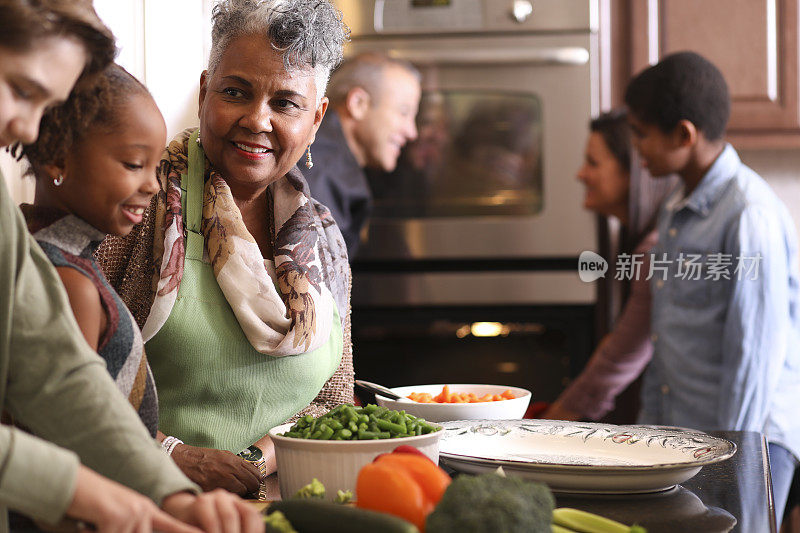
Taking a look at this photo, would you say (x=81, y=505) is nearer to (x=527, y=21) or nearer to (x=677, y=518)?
(x=677, y=518)

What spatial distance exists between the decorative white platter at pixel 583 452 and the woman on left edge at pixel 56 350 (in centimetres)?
38

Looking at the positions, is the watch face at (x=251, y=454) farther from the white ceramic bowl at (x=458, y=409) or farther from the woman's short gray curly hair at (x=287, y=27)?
the woman's short gray curly hair at (x=287, y=27)

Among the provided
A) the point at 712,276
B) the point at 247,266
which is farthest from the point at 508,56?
the point at 247,266

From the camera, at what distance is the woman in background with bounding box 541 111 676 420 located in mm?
2281

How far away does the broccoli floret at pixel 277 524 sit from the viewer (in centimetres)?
64

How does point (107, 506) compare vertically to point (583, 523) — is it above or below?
above

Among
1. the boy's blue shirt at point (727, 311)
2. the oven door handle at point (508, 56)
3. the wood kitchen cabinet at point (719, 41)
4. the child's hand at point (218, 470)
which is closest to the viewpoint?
the child's hand at point (218, 470)

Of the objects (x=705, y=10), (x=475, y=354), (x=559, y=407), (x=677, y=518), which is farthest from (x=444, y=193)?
(x=677, y=518)

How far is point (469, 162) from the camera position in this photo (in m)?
2.43

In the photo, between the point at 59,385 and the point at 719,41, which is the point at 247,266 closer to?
the point at 59,385

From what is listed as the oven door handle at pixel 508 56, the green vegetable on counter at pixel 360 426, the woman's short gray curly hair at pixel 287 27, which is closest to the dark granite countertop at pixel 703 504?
the green vegetable on counter at pixel 360 426

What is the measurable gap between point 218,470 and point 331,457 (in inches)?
8.8

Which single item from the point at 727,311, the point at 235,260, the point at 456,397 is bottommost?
the point at 727,311

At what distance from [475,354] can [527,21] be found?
3.06 ft
